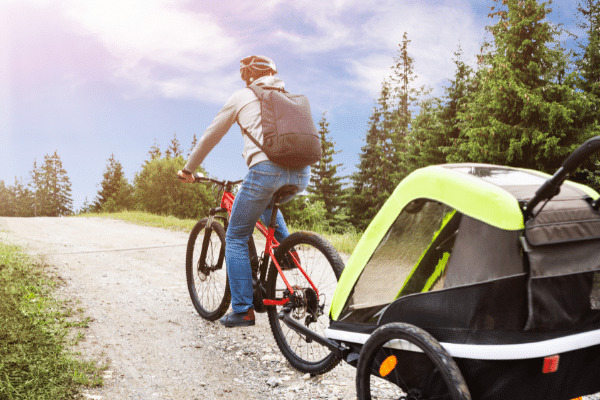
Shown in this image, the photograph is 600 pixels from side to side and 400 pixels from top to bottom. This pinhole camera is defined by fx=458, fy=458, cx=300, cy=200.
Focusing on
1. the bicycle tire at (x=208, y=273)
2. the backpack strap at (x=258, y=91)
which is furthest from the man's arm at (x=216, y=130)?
the bicycle tire at (x=208, y=273)

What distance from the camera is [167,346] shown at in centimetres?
383

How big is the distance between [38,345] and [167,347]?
96cm

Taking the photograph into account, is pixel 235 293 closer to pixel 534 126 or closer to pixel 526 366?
pixel 526 366

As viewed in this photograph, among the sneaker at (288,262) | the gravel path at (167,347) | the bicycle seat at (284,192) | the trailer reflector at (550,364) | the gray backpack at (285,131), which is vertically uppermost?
the gray backpack at (285,131)

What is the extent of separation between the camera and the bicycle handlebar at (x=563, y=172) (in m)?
1.58

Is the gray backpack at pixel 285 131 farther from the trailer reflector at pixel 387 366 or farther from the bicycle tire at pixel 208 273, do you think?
the trailer reflector at pixel 387 366

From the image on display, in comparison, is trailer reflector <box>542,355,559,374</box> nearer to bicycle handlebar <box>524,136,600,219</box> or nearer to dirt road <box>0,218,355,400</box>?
bicycle handlebar <box>524,136,600,219</box>

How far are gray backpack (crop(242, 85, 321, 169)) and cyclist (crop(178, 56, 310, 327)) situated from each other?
90 mm

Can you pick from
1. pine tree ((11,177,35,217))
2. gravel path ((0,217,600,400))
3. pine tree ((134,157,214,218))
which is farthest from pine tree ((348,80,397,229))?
pine tree ((11,177,35,217))

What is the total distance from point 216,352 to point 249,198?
4.37 ft

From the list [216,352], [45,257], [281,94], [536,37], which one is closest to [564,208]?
[281,94]

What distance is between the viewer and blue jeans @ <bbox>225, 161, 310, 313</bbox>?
3354mm

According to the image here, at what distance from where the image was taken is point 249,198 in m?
3.42

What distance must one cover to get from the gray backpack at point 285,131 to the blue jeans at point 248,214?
0.13 meters
